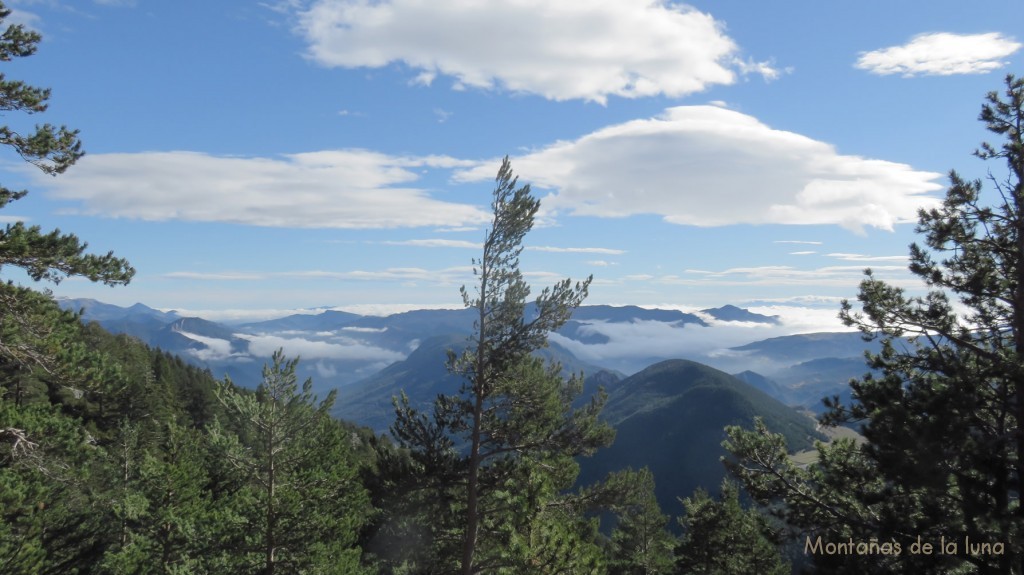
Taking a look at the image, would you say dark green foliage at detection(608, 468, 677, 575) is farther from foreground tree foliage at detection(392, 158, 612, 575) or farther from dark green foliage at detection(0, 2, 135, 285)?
dark green foliage at detection(0, 2, 135, 285)

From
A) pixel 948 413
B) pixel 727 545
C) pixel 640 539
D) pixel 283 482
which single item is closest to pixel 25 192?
pixel 283 482

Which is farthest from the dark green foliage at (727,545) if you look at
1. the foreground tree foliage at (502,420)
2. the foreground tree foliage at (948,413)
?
the foreground tree foliage at (948,413)

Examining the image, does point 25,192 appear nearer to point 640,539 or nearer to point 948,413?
point 948,413

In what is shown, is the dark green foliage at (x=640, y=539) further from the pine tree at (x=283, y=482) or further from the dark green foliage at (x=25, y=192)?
the dark green foliage at (x=25, y=192)

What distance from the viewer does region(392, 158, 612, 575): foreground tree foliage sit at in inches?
624

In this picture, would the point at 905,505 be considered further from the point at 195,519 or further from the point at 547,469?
the point at 195,519

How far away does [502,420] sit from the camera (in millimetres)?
16688

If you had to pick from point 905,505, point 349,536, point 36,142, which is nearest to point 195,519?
point 349,536

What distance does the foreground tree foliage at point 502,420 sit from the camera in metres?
15.9

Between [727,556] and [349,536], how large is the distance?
18.8 metres

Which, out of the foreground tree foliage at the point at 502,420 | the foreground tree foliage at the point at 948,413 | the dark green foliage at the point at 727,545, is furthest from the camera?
the dark green foliage at the point at 727,545

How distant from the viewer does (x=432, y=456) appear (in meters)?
16.8

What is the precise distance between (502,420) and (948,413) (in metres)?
10.9

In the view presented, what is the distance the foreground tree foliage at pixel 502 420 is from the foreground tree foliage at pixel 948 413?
664 centimetres
